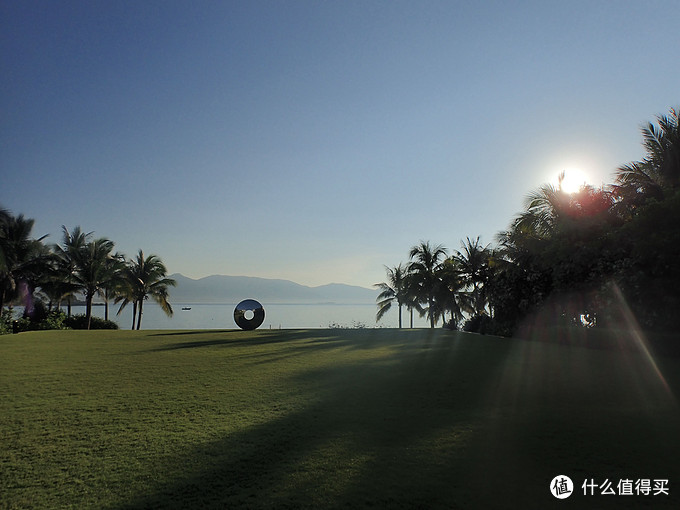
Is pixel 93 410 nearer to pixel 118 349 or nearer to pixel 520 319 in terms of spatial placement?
pixel 118 349

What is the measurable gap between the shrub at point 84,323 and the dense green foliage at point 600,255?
28.7m

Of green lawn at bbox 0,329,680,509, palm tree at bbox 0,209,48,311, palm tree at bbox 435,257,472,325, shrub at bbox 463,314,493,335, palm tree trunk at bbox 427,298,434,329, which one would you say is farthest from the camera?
palm tree trunk at bbox 427,298,434,329

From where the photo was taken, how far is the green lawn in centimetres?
384

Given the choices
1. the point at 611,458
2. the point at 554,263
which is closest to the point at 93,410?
the point at 611,458

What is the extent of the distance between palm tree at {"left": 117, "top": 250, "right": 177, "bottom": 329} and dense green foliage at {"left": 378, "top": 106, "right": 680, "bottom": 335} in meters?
30.1

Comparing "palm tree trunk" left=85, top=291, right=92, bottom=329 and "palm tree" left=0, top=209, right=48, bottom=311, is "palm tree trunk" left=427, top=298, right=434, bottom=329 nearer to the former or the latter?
"palm tree trunk" left=85, top=291, right=92, bottom=329

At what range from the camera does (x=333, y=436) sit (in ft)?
17.6

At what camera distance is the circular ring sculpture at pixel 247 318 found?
26.8m

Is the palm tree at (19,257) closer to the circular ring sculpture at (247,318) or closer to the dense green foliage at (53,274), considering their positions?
the dense green foliage at (53,274)

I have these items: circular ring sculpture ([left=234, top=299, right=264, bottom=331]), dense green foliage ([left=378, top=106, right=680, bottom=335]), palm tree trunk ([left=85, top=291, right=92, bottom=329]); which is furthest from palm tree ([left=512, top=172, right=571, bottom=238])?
palm tree trunk ([left=85, top=291, right=92, bottom=329])

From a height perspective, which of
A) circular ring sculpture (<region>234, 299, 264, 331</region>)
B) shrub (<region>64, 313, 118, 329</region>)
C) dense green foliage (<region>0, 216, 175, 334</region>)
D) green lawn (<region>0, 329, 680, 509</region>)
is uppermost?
dense green foliage (<region>0, 216, 175, 334</region>)

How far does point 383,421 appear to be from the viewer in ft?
19.9

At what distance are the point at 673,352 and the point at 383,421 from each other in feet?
38.6

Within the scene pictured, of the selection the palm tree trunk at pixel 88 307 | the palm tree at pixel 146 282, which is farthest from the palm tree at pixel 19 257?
the palm tree at pixel 146 282
